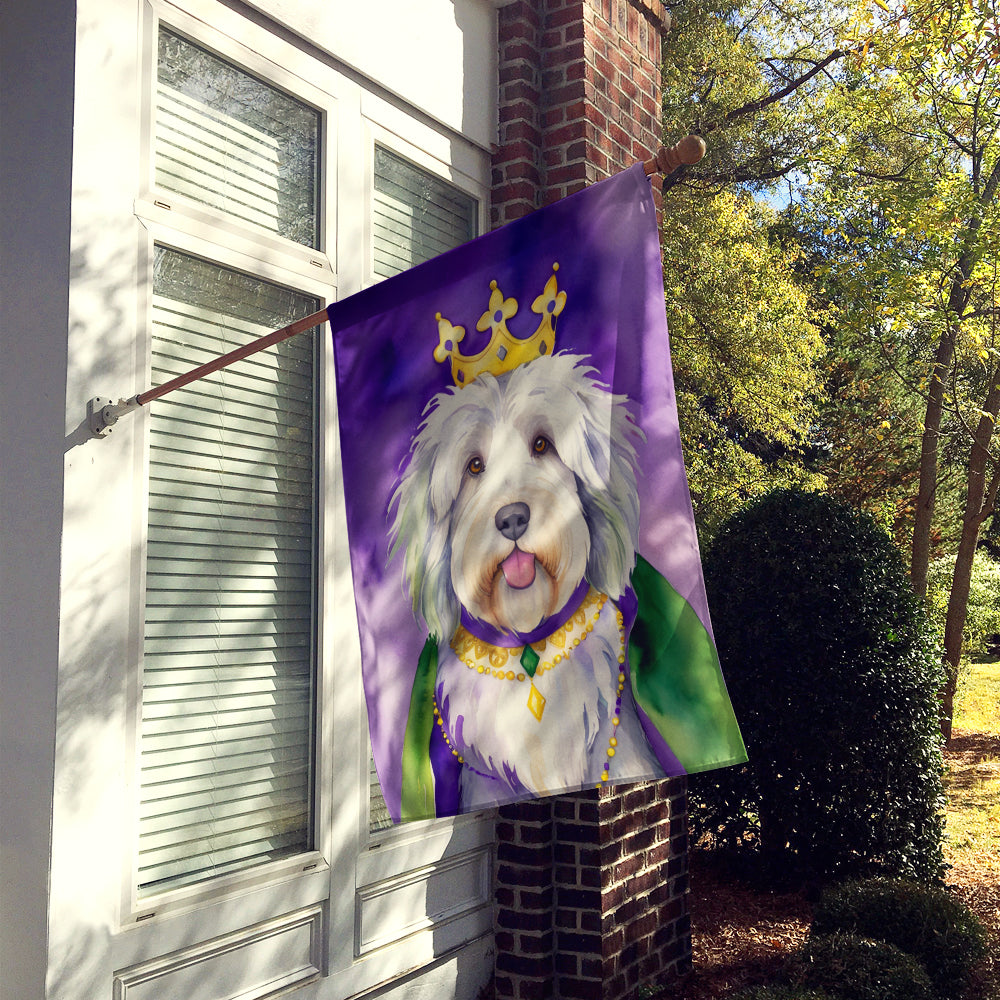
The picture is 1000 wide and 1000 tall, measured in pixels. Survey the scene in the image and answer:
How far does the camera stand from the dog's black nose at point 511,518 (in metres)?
2.51

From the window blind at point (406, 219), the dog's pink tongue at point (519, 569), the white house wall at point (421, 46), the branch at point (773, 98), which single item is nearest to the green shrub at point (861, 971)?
the window blind at point (406, 219)

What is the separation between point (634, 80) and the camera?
5.06 metres

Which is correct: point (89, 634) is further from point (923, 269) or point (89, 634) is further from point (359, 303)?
point (923, 269)

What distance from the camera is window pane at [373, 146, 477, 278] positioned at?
4.10 meters

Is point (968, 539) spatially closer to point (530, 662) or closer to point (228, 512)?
point (228, 512)

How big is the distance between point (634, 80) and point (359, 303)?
312 cm

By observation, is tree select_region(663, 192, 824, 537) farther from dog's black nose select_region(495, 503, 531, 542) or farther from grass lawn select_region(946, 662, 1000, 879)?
dog's black nose select_region(495, 503, 531, 542)

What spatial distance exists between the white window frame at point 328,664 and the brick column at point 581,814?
250mm

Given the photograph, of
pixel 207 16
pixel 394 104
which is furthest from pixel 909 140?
pixel 207 16

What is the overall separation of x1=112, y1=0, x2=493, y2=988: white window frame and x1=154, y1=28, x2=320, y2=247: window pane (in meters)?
0.06

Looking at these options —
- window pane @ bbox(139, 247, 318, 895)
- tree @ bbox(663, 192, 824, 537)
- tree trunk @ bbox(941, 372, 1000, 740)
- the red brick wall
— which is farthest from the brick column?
tree trunk @ bbox(941, 372, 1000, 740)

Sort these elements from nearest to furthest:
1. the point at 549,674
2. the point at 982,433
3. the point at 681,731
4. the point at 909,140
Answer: the point at 681,731
the point at 549,674
the point at 982,433
the point at 909,140

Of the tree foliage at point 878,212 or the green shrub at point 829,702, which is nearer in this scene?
the green shrub at point 829,702

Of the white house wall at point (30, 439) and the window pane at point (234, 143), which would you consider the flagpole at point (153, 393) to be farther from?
the window pane at point (234, 143)
